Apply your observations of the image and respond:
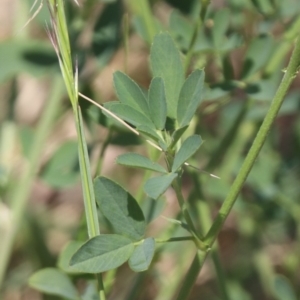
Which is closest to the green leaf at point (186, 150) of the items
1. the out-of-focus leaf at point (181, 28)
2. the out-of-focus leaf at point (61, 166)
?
the out-of-focus leaf at point (181, 28)

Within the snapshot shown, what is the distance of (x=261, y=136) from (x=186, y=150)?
3.0 inches

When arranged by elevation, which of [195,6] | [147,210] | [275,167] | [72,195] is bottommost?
[72,195]

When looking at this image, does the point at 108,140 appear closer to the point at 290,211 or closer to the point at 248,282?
the point at 290,211

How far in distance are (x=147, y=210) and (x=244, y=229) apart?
1.99 feet

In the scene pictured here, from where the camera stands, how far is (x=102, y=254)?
0.70 metres

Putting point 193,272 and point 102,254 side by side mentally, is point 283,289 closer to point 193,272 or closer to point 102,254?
point 193,272

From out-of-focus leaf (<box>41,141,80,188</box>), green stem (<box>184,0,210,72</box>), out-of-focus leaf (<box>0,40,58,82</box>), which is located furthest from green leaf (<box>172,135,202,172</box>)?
out-of-focus leaf (<box>0,40,58,82</box>)

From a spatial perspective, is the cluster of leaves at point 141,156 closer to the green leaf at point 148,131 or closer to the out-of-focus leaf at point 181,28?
the green leaf at point 148,131

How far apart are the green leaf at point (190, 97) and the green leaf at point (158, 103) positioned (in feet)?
0.06

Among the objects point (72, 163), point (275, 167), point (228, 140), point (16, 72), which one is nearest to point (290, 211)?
point (275, 167)

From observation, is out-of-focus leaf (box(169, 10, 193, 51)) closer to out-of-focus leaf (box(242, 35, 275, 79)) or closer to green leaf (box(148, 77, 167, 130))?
out-of-focus leaf (box(242, 35, 275, 79))

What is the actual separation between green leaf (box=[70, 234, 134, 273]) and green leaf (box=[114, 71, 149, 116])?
0.47 feet

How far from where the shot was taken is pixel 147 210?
95 centimetres

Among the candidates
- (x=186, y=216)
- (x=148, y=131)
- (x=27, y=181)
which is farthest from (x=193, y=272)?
(x=27, y=181)
